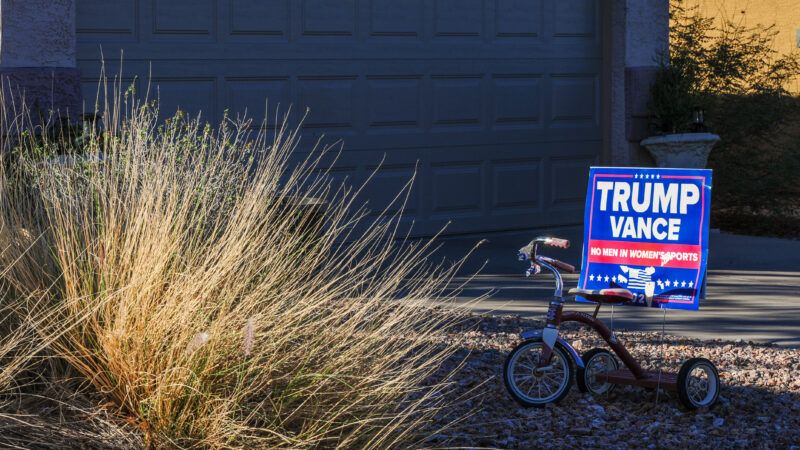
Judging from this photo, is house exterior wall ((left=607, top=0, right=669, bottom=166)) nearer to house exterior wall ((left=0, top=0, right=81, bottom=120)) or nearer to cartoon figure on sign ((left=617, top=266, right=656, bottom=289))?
house exterior wall ((left=0, top=0, right=81, bottom=120))

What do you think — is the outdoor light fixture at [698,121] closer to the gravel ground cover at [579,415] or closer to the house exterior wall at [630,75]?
the house exterior wall at [630,75]

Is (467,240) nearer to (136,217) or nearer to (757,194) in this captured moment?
(757,194)

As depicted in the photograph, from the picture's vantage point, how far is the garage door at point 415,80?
886cm

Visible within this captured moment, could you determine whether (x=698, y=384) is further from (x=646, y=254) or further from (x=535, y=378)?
(x=535, y=378)

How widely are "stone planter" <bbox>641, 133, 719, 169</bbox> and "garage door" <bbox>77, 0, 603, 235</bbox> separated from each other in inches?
25.0

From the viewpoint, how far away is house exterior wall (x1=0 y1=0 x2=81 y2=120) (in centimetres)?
786

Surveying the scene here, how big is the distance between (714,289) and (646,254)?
310 centimetres

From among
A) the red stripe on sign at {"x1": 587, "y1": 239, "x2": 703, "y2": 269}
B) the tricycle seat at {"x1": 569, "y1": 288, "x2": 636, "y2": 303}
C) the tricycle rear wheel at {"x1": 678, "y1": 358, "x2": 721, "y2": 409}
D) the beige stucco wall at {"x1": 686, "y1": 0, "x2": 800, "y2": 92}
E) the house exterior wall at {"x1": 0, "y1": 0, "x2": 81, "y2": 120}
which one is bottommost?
the tricycle rear wheel at {"x1": 678, "y1": 358, "x2": 721, "y2": 409}

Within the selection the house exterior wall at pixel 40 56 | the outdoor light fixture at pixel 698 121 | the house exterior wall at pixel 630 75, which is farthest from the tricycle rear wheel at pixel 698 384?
the house exterior wall at pixel 630 75

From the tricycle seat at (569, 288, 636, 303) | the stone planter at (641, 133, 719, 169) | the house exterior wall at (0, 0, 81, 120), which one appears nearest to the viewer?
the tricycle seat at (569, 288, 636, 303)

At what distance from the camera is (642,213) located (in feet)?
18.2

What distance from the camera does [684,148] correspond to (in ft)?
35.7

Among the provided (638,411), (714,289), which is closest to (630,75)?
(714,289)

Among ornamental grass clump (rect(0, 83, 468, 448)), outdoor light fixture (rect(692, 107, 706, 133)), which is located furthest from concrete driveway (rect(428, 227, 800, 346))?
ornamental grass clump (rect(0, 83, 468, 448))
